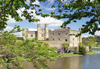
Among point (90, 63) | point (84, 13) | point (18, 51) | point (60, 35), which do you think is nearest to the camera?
point (84, 13)

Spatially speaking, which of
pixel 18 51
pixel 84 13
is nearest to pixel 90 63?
pixel 18 51

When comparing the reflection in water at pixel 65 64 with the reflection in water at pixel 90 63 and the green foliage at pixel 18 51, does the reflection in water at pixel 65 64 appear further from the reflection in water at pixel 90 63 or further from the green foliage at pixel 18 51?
the green foliage at pixel 18 51

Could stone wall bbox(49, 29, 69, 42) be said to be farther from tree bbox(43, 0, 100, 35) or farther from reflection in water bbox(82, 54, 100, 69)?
tree bbox(43, 0, 100, 35)

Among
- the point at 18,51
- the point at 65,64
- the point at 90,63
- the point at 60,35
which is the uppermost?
the point at 18,51

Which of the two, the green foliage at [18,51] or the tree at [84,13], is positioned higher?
the tree at [84,13]

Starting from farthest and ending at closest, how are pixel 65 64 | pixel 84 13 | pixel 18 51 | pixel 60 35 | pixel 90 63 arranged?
pixel 60 35 < pixel 90 63 < pixel 65 64 < pixel 18 51 < pixel 84 13

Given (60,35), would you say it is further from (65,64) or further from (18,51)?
(18,51)

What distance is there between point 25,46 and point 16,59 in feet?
2.56

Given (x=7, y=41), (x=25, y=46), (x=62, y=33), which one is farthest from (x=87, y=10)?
(x=62, y=33)

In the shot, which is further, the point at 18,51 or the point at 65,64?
the point at 65,64

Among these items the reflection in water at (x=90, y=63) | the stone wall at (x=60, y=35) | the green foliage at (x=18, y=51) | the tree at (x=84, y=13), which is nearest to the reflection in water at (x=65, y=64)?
the reflection in water at (x=90, y=63)

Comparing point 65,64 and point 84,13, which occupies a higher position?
point 84,13

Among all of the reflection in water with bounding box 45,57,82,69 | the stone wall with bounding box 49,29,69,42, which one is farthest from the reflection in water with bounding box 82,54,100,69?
the stone wall with bounding box 49,29,69,42

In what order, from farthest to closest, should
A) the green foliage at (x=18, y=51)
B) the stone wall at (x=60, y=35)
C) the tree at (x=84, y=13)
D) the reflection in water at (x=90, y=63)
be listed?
1. the stone wall at (x=60, y=35)
2. the reflection in water at (x=90, y=63)
3. the green foliage at (x=18, y=51)
4. the tree at (x=84, y=13)
